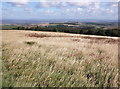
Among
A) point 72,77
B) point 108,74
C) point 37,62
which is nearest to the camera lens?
point 72,77

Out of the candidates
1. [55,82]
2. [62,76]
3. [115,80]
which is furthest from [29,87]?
[115,80]

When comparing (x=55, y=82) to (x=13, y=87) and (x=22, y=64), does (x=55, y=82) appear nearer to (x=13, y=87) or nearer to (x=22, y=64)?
(x=13, y=87)

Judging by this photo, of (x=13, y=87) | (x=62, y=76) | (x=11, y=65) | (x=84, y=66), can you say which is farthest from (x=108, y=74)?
(x=11, y=65)

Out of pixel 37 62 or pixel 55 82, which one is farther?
pixel 37 62

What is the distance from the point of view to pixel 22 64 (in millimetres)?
5379

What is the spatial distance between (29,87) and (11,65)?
1907mm

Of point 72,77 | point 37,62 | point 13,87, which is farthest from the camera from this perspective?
point 37,62

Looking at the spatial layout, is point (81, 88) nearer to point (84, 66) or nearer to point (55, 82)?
point (55, 82)

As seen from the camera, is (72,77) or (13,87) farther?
(72,77)

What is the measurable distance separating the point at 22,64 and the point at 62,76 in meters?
1.63

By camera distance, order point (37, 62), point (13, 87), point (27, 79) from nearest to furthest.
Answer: point (13, 87) < point (27, 79) < point (37, 62)

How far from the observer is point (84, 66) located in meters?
5.55

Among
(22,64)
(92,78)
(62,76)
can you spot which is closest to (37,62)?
(22,64)

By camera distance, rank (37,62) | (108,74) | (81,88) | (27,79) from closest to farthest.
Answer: (81,88), (27,79), (108,74), (37,62)
